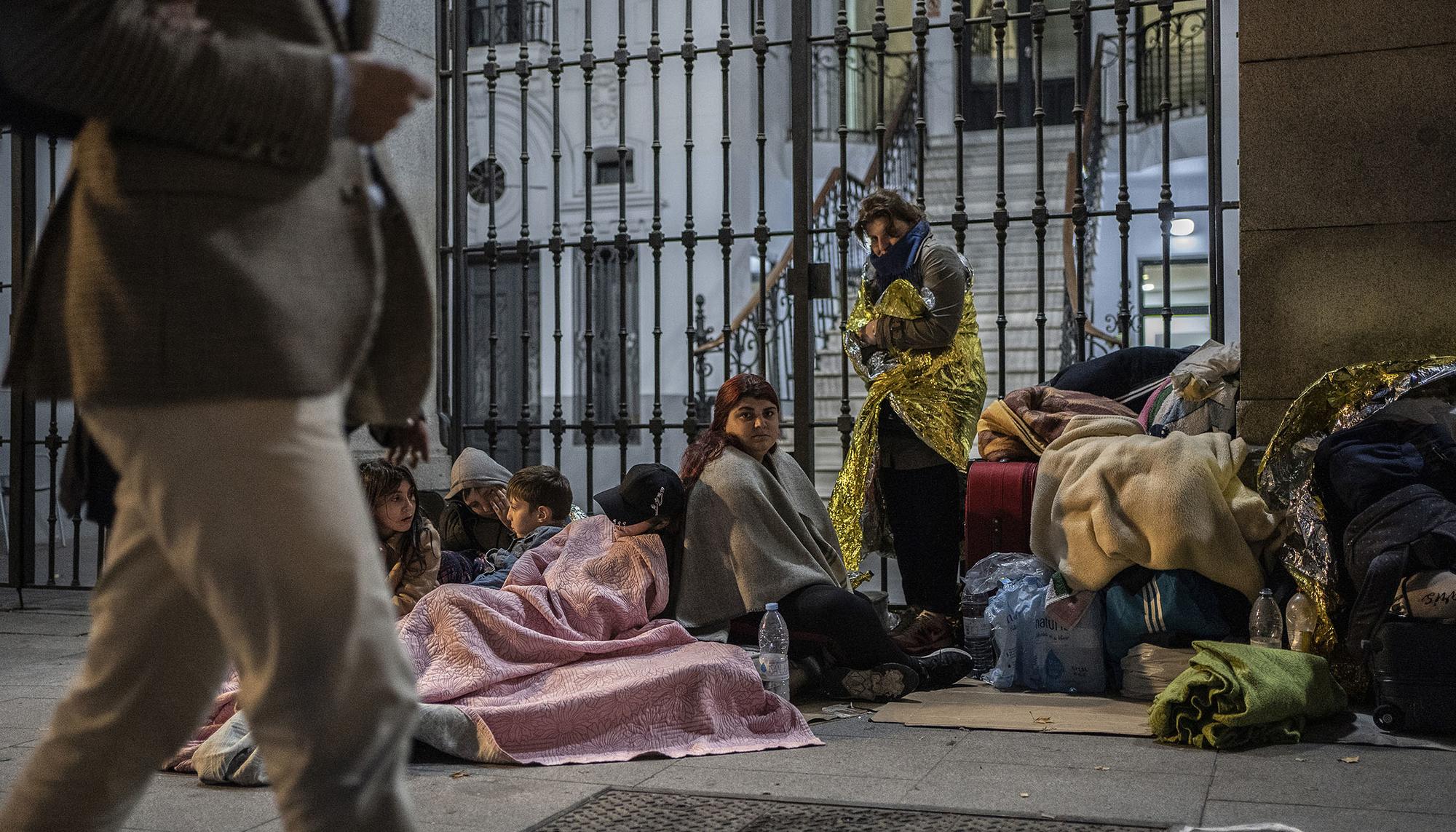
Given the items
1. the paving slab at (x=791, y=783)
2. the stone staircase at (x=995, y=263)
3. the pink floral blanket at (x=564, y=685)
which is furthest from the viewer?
Answer: the stone staircase at (x=995, y=263)

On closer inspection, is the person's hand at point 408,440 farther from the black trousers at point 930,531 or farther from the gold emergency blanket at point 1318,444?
the black trousers at point 930,531

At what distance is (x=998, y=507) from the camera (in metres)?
5.30

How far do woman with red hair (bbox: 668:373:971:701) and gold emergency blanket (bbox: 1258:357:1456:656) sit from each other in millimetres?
1149

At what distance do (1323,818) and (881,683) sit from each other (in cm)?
173

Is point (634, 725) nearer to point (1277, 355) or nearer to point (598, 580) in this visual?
point (598, 580)

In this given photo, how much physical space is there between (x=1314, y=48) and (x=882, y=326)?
1.83 m

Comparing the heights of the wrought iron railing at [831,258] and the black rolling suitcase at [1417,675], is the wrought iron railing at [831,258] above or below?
above

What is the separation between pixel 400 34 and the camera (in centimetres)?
708

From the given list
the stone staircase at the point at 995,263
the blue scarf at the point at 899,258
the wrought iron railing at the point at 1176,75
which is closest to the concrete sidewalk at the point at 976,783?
the blue scarf at the point at 899,258

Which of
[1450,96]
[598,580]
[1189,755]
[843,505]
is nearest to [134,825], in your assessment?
[598,580]

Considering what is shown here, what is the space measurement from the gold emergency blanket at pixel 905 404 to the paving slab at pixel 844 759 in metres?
1.51

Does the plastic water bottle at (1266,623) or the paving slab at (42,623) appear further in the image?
the paving slab at (42,623)

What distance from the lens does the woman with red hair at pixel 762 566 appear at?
4.64 m

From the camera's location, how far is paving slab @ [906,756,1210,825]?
312 centimetres
